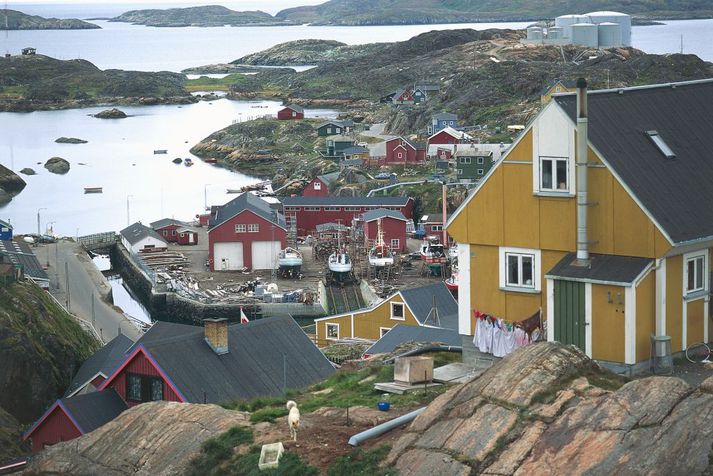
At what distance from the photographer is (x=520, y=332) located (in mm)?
15250

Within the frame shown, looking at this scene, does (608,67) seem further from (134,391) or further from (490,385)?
(490,385)

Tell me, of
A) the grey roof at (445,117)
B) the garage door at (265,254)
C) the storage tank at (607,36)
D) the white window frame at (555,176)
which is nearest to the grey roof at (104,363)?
the white window frame at (555,176)

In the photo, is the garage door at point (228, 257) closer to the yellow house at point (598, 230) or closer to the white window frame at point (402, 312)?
the white window frame at point (402, 312)

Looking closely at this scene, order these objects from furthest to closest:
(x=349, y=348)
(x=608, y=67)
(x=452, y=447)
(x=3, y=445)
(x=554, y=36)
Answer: (x=554, y=36)
(x=608, y=67)
(x=349, y=348)
(x=3, y=445)
(x=452, y=447)

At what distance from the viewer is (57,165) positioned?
98625 millimetres

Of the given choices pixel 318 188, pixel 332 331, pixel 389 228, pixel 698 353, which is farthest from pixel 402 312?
pixel 318 188

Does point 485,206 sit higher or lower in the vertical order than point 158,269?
higher

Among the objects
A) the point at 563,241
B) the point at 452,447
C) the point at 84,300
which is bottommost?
the point at 84,300

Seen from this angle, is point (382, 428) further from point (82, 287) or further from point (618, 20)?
point (618, 20)

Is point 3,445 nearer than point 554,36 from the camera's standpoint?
Yes

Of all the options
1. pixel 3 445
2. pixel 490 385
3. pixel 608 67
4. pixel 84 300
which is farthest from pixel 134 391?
pixel 608 67

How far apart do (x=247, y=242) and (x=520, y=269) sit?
37.9 meters

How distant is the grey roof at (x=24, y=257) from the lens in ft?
156

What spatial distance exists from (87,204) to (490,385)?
69880 mm
